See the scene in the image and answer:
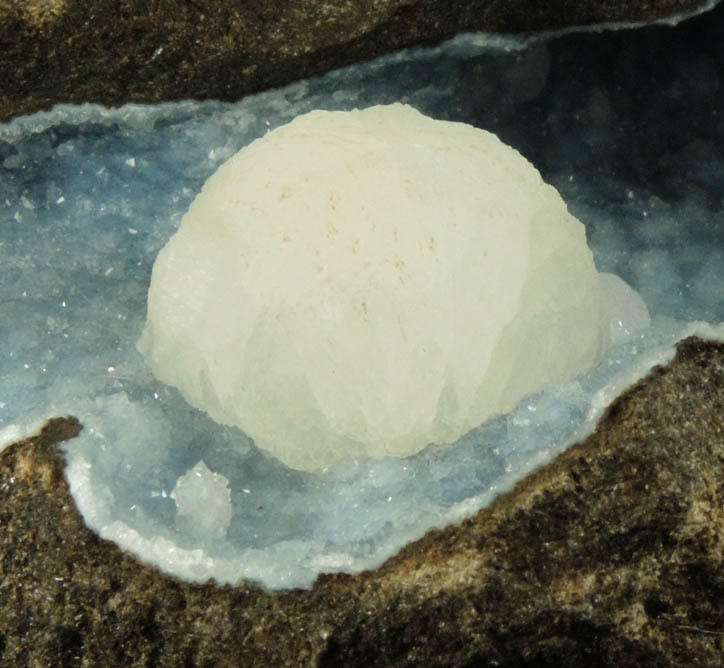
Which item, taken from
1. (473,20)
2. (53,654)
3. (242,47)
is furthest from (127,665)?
(473,20)

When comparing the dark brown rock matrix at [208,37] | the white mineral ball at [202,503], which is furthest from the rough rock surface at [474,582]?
the dark brown rock matrix at [208,37]

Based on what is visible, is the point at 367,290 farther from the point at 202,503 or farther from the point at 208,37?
the point at 208,37

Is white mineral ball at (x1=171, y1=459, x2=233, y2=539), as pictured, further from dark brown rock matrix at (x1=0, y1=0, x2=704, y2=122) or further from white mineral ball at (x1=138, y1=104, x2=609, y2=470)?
dark brown rock matrix at (x1=0, y1=0, x2=704, y2=122)

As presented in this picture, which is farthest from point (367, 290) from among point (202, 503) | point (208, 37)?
point (208, 37)

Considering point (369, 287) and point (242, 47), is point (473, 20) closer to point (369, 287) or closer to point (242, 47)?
point (242, 47)

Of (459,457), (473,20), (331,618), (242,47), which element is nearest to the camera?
(331,618)

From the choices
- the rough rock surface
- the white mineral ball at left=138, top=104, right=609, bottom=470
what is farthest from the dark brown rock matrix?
the rough rock surface
